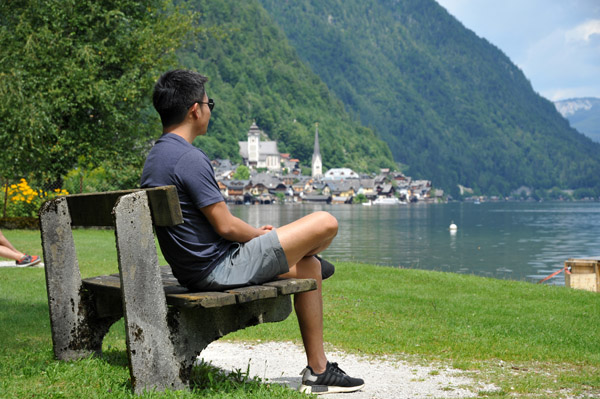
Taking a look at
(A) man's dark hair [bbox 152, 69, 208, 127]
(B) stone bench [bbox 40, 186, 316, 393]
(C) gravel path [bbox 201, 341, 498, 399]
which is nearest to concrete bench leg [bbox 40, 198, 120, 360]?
(B) stone bench [bbox 40, 186, 316, 393]

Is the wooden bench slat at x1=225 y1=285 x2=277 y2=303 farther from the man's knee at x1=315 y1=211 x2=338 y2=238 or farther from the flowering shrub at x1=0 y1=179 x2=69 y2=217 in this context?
the flowering shrub at x1=0 y1=179 x2=69 y2=217

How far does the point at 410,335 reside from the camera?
7457 millimetres

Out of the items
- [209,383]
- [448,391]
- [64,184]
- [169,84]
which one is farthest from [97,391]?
[64,184]

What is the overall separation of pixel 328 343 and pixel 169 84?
3.36 m

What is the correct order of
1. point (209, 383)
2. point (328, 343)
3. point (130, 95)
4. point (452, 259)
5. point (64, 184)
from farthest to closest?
point (452, 259), point (64, 184), point (130, 95), point (328, 343), point (209, 383)

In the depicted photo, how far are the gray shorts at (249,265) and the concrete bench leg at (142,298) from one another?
35cm

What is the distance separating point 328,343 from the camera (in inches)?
271

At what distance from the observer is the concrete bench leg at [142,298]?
4129 millimetres

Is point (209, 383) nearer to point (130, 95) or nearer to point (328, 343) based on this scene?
point (328, 343)

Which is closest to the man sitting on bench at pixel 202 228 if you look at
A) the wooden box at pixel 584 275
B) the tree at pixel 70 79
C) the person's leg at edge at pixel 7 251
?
the person's leg at edge at pixel 7 251

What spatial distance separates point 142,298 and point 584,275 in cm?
1597

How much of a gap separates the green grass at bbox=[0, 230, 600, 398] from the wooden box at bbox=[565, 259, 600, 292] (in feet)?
15.9

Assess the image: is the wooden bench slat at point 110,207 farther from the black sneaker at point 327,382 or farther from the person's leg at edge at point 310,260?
the black sneaker at point 327,382

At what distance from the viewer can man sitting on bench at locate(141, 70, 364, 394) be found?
434cm
